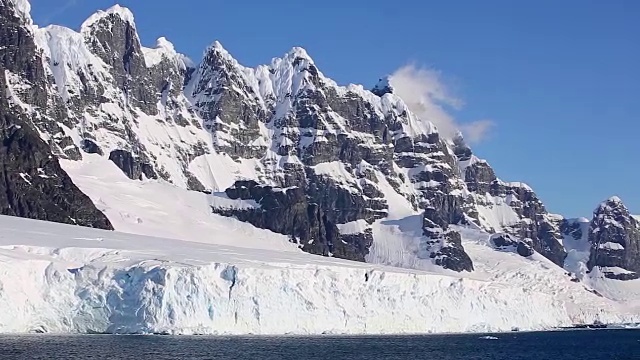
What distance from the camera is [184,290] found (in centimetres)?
10006

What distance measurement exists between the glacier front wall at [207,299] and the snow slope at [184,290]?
4.2 inches

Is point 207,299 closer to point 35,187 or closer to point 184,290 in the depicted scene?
point 184,290

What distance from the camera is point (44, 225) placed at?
434 feet

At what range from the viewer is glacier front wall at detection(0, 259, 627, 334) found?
94750 mm

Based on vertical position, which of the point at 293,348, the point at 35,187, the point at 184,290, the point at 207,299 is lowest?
the point at 293,348

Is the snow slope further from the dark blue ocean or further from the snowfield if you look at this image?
the dark blue ocean

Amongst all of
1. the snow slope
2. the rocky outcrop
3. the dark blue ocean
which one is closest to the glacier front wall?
the snow slope

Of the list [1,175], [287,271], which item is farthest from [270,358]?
[1,175]

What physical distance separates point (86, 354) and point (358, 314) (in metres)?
47.6

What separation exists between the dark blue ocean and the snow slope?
8.28 ft

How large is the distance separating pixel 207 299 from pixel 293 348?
13.5m

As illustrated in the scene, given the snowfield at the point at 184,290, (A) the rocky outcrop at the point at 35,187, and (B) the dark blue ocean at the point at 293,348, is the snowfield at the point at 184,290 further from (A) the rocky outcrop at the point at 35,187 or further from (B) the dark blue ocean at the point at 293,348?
(A) the rocky outcrop at the point at 35,187

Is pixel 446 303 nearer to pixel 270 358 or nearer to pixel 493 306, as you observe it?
pixel 493 306

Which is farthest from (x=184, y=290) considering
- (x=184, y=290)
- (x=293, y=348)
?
(x=293, y=348)
